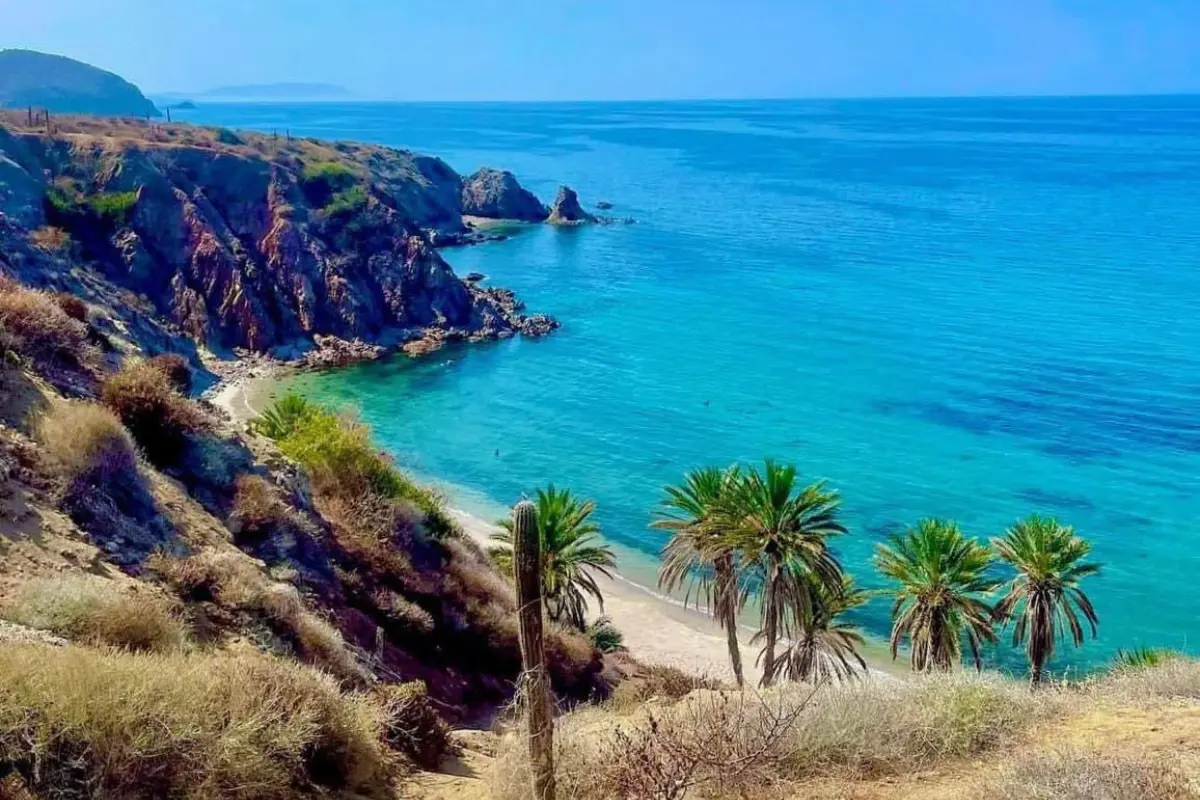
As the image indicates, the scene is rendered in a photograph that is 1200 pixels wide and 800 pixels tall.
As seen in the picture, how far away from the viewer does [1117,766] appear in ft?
32.9

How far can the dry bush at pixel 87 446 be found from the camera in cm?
1584

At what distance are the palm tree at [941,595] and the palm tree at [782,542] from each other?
2.10 metres

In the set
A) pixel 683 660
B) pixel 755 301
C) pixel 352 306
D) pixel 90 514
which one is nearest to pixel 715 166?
pixel 755 301

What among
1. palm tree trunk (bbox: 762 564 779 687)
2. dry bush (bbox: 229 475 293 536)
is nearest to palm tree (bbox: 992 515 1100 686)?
palm tree trunk (bbox: 762 564 779 687)

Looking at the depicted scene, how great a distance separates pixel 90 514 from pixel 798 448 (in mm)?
42868

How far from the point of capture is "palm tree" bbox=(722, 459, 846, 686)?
75.6 ft

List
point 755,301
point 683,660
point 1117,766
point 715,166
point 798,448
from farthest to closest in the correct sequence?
point 715,166, point 755,301, point 798,448, point 683,660, point 1117,766

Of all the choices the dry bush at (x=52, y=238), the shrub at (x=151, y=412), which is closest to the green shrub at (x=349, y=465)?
the shrub at (x=151, y=412)

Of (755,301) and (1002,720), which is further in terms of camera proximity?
(755,301)

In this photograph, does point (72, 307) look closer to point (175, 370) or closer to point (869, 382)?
point (175, 370)

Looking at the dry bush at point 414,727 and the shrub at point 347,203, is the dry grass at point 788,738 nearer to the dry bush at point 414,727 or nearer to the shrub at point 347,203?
the dry bush at point 414,727

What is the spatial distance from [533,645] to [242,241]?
74.6m

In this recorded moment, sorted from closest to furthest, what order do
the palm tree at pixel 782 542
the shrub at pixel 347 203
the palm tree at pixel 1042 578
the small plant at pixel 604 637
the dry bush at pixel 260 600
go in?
the dry bush at pixel 260 600, the palm tree at pixel 782 542, the palm tree at pixel 1042 578, the small plant at pixel 604 637, the shrub at pixel 347 203

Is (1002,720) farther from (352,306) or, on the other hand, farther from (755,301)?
(755,301)
